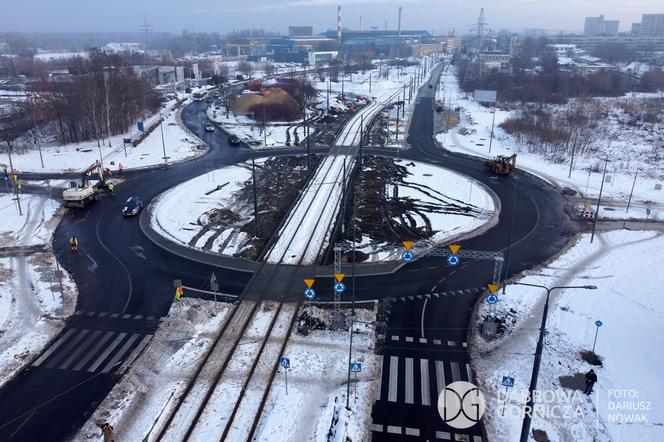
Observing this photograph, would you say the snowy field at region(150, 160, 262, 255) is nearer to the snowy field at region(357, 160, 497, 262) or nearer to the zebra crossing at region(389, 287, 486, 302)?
the snowy field at region(357, 160, 497, 262)

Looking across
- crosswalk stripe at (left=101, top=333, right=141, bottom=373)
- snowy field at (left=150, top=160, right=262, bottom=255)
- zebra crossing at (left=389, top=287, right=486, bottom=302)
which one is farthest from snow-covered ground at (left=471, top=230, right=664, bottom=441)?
snowy field at (left=150, top=160, right=262, bottom=255)

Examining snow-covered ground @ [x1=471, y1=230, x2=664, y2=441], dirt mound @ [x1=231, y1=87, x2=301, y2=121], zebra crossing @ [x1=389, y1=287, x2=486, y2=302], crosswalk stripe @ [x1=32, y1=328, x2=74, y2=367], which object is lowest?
snow-covered ground @ [x1=471, y1=230, x2=664, y2=441]

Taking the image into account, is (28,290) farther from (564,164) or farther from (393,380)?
(564,164)

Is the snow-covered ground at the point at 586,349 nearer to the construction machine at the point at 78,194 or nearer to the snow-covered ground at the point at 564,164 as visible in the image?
the snow-covered ground at the point at 564,164

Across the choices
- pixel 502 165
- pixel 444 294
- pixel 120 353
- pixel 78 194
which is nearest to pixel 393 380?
pixel 444 294

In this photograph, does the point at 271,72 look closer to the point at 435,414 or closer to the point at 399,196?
the point at 399,196
